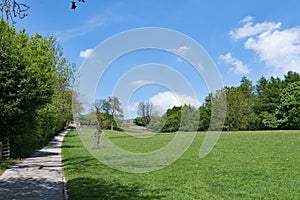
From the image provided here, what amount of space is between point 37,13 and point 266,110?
217ft

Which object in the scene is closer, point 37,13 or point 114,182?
point 37,13

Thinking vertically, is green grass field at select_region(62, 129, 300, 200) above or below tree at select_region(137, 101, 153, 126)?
below

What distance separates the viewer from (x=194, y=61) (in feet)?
44.4

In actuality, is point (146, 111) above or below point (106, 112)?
above

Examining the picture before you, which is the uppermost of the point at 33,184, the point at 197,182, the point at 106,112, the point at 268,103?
the point at 268,103

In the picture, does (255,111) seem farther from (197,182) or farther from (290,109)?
(197,182)

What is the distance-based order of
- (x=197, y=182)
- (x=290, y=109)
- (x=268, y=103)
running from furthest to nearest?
(x=268, y=103), (x=290, y=109), (x=197, y=182)

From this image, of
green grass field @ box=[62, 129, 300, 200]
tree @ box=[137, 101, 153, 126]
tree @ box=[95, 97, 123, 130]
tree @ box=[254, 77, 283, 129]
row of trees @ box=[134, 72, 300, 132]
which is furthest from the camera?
tree @ box=[254, 77, 283, 129]

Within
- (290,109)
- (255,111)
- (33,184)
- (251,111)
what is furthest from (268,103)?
(33,184)

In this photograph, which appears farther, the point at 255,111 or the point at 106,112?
the point at 255,111

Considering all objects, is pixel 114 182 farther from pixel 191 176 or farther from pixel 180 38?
pixel 180 38

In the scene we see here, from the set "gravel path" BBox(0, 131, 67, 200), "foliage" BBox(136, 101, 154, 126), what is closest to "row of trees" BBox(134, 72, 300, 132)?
"foliage" BBox(136, 101, 154, 126)

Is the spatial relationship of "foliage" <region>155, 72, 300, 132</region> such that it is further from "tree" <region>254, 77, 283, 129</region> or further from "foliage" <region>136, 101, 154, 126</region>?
"foliage" <region>136, 101, 154, 126</region>

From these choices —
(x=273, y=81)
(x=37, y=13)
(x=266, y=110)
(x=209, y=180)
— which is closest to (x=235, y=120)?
(x=266, y=110)
